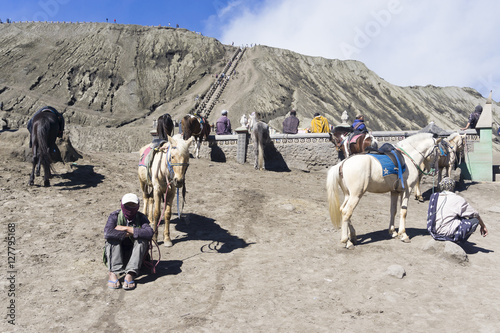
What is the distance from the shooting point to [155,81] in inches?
2415

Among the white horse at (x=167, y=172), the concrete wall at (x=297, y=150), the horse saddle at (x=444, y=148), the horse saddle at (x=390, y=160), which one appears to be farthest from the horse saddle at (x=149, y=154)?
the horse saddle at (x=444, y=148)

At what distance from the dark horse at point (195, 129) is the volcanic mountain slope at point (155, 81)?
28040mm

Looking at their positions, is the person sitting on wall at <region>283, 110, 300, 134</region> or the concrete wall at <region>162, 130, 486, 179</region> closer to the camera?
the concrete wall at <region>162, 130, 486, 179</region>

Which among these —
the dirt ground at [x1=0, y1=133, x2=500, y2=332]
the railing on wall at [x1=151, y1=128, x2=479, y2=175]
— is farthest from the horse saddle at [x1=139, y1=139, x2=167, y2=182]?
the railing on wall at [x1=151, y1=128, x2=479, y2=175]

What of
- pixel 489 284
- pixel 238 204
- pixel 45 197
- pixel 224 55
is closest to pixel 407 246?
pixel 489 284

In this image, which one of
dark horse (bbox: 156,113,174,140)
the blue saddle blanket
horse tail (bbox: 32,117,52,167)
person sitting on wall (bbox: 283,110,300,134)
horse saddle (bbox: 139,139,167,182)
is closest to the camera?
horse saddle (bbox: 139,139,167,182)

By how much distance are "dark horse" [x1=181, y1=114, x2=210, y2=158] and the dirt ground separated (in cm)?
461

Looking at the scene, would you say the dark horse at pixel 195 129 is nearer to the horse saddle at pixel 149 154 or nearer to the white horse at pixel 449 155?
the horse saddle at pixel 149 154

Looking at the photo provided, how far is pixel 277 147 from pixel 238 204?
6.31 meters

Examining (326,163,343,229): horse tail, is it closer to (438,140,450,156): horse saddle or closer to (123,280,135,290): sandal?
(123,280,135,290): sandal

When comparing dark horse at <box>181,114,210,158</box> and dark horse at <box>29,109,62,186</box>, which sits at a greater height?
dark horse at <box>181,114,210,158</box>

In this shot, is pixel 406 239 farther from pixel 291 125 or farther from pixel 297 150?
pixel 291 125

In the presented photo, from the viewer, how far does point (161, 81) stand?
2430 inches

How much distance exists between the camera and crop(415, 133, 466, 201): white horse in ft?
47.6
